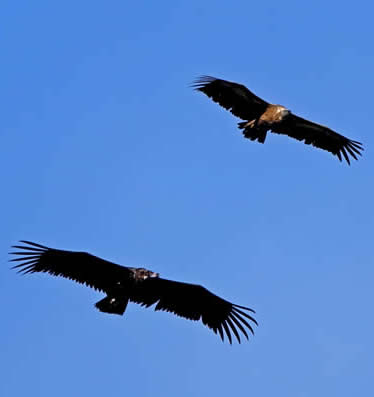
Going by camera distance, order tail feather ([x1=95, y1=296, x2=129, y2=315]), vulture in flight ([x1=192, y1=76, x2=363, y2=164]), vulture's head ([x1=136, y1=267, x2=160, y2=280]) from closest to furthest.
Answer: tail feather ([x1=95, y1=296, x2=129, y2=315]) → vulture's head ([x1=136, y1=267, x2=160, y2=280]) → vulture in flight ([x1=192, y1=76, x2=363, y2=164])

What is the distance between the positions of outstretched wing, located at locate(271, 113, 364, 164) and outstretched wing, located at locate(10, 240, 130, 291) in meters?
7.28

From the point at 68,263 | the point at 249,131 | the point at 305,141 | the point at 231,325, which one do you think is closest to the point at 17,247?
the point at 68,263

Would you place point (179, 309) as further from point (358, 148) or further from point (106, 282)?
point (358, 148)

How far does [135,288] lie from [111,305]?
801mm

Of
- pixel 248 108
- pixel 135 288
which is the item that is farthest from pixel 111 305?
pixel 248 108

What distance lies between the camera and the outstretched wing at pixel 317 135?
1267 inches

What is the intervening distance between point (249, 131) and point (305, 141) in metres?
3.29

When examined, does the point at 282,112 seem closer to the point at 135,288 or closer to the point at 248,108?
the point at 248,108

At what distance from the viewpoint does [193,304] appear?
2748 centimetres

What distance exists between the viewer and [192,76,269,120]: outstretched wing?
30.6 metres

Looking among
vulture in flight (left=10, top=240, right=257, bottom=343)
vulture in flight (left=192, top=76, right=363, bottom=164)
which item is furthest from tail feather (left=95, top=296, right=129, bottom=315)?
vulture in flight (left=192, top=76, right=363, bottom=164)

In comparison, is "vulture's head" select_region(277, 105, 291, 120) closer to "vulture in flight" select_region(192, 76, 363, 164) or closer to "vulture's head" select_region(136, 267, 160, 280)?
"vulture in flight" select_region(192, 76, 363, 164)

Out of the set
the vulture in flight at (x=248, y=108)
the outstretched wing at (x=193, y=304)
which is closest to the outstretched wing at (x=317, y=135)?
the vulture in flight at (x=248, y=108)

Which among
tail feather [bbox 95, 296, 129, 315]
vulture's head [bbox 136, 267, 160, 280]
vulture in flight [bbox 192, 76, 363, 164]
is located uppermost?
vulture in flight [bbox 192, 76, 363, 164]
